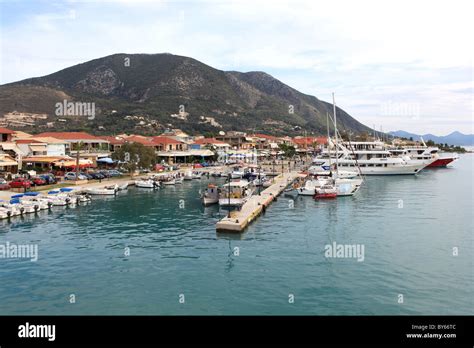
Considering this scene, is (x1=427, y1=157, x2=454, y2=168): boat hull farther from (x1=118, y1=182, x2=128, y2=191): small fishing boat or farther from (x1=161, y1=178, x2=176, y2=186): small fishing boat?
(x1=118, y1=182, x2=128, y2=191): small fishing boat

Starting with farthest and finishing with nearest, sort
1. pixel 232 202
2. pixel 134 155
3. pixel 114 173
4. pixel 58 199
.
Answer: pixel 134 155, pixel 114 173, pixel 58 199, pixel 232 202

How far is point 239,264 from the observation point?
90.9 ft

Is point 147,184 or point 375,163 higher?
point 375,163

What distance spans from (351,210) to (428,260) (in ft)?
64.7

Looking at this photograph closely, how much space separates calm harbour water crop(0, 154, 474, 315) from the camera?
21344 mm

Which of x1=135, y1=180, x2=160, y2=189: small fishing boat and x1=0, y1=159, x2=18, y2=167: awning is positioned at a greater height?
x1=0, y1=159, x2=18, y2=167: awning

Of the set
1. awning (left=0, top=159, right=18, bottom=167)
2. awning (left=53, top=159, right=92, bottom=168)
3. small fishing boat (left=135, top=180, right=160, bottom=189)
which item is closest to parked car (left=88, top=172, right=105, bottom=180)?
awning (left=53, top=159, right=92, bottom=168)

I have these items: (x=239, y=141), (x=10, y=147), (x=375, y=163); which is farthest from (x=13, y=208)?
(x=239, y=141)

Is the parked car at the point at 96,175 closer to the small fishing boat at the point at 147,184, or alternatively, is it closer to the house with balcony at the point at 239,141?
the small fishing boat at the point at 147,184

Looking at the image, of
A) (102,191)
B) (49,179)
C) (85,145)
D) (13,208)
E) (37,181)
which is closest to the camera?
(13,208)

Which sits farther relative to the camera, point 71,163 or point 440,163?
point 440,163

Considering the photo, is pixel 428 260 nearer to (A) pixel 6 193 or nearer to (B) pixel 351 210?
(B) pixel 351 210

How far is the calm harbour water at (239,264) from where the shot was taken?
21.3 m

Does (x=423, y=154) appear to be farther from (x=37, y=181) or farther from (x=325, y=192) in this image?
(x=37, y=181)
